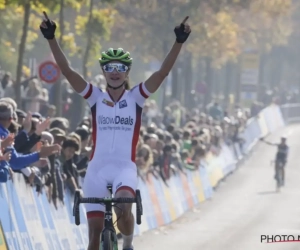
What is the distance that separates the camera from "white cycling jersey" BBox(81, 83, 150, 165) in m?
10.5

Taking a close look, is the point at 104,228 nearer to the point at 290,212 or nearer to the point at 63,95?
the point at 290,212

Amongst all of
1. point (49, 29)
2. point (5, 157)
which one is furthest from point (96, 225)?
point (5, 157)

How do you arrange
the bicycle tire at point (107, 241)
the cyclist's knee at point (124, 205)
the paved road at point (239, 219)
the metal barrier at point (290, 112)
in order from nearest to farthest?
the bicycle tire at point (107, 241)
the cyclist's knee at point (124, 205)
the paved road at point (239, 219)
the metal barrier at point (290, 112)

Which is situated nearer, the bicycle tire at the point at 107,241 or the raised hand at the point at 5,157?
the bicycle tire at the point at 107,241

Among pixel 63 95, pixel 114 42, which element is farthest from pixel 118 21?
pixel 63 95

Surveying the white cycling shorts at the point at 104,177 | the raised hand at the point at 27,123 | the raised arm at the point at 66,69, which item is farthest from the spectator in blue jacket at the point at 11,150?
the white cycling shorts at the point at 104,177

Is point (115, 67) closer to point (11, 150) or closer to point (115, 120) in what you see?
point (115, 120)

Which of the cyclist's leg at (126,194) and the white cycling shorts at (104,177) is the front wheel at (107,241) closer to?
the cyclist's leg at (126,194)

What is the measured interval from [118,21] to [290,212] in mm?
23152

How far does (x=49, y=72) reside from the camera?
2520 cm

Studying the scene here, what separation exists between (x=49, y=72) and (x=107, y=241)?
1554cm

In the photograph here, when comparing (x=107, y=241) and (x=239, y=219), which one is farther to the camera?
(x=239, y=219)

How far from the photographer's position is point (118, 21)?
4916 cm

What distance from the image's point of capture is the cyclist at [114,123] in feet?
34.1
